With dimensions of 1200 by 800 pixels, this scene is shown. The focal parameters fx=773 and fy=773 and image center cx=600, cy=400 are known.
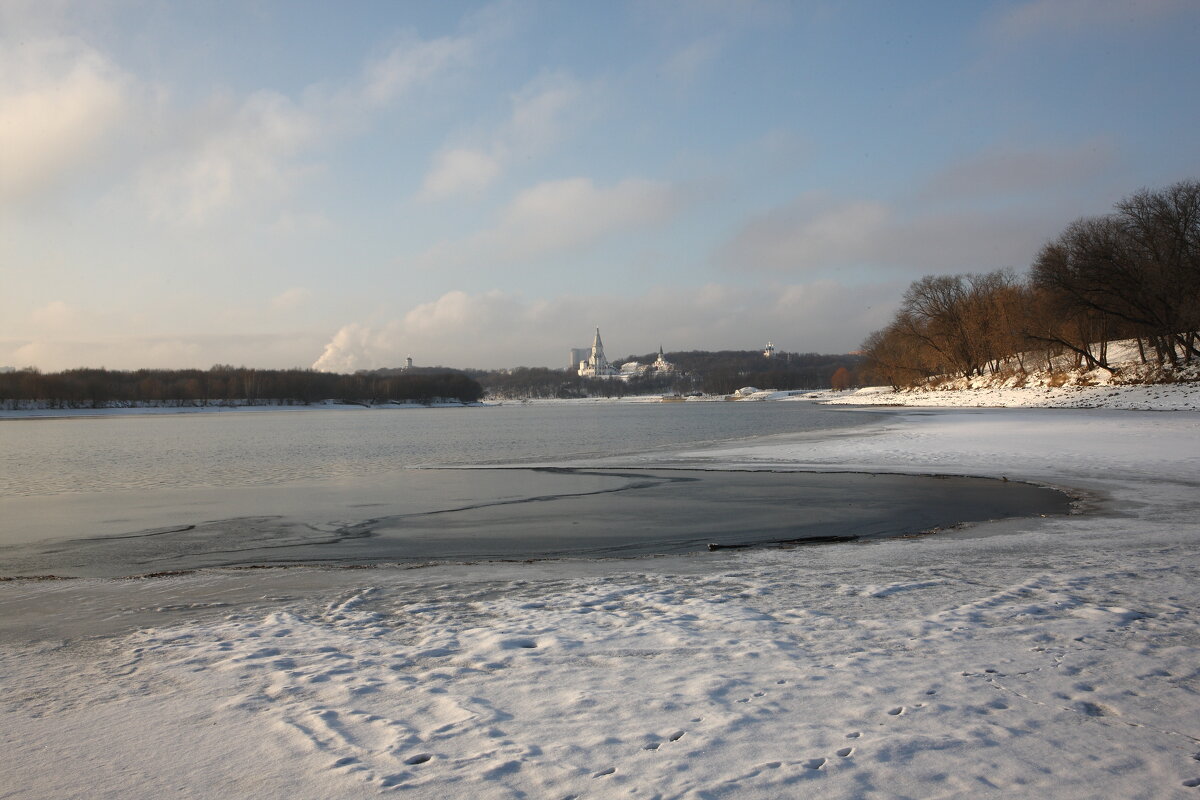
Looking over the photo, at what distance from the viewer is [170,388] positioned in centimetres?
13362

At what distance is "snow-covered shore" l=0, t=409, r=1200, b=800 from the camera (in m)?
3.66

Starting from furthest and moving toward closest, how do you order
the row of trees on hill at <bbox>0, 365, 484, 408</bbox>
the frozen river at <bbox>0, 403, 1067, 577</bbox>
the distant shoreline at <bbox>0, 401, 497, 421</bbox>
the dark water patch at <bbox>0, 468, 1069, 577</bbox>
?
the row of trees on hill at <bbox>0, 365, 484, 408</bbox>
the distant shoreline at <bbox>0, 401, 497, 421</bbox>
the frozen river at <bbox>0, 403, 1067, 577</bbox>
the dark water patch at <bbox>0, 468, 1069, 577</bbox>

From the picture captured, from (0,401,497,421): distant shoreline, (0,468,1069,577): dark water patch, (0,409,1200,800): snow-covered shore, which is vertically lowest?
(0,468,1069,577): dark water patch

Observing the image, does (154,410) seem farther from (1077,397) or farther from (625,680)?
(625,680)

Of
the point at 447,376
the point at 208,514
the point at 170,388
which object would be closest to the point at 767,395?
the point at 447,376

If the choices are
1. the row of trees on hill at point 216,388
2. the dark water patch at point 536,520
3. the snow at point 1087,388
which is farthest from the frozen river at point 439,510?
the row of trees on hill at point 216,388

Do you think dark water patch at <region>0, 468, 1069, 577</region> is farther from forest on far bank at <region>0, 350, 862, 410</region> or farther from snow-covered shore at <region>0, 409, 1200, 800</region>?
forest on far bank at <region>0, 350, 862, 410</region>

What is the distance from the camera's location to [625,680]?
4.88 metres

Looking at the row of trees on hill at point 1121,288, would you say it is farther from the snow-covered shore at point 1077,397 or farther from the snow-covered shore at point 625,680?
the snow-covered shore at point 625,680

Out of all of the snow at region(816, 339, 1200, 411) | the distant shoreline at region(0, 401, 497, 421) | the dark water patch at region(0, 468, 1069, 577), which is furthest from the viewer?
the distant shoreline at region(0, 401, 497, 421)

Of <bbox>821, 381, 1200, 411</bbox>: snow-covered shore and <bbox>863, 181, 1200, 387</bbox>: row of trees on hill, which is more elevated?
<bbox>863, 181, 1200, 387</bbox>: row of trees on hill

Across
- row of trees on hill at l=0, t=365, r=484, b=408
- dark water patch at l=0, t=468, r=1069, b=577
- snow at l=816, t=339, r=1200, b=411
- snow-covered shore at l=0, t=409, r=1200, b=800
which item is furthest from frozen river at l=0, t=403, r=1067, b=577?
row of trees on hill at l=0, t=365, r=484, b=408

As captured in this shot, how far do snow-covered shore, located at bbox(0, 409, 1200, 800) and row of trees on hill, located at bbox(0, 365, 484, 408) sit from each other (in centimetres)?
12761

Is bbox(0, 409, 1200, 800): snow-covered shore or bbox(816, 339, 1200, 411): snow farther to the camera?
bbox(816, 339, 1200, 411): snow
